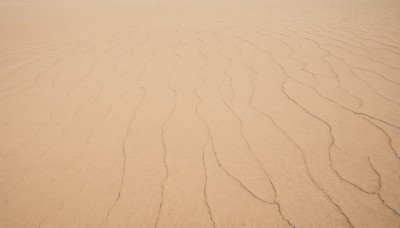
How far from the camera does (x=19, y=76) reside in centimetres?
285

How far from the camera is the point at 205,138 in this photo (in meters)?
1.68

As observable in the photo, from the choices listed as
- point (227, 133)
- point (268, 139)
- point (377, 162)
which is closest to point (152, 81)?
point (227, 133)

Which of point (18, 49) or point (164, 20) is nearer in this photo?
point (18, 49)

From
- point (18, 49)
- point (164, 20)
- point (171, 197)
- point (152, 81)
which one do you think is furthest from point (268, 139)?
point (164, 20)

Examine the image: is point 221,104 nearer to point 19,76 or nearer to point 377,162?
point 377,162

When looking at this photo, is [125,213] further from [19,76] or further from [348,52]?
[348,52]

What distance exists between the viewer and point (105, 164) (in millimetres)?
1539

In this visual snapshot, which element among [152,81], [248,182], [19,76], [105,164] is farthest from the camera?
[19,76]

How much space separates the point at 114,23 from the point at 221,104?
4.65 metres

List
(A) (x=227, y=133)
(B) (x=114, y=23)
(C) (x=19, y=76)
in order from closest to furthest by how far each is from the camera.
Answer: (A) (x=227, y=133) → (C) (x=19, y=76) → (B) (x=114, y=23)

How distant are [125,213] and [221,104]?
1.16m

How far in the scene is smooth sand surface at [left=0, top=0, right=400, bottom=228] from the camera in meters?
1.24

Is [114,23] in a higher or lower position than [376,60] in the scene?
lower

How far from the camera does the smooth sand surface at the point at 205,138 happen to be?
124cm
